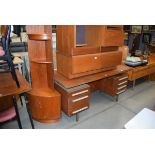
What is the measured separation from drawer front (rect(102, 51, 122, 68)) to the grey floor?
2.58 ft

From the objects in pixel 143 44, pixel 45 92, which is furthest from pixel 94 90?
pixel 143 44

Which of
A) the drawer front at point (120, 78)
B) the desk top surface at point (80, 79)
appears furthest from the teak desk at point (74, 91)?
the drawer front at point (120, 78)

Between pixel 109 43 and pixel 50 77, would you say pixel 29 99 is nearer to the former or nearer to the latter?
pixel 50 77

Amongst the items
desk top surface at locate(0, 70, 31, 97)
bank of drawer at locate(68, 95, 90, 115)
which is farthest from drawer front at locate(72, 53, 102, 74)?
desk top surface at locate(0, 70, 31, 97)

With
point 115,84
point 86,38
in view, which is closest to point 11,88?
point 86,38

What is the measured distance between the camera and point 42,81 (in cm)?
226

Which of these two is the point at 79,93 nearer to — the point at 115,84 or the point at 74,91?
the point at 74,91

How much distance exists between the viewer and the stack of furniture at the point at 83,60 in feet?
6.68

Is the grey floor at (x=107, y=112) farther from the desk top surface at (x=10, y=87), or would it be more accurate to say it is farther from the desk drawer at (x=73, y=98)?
the desk top surface at (x=10, y=87)

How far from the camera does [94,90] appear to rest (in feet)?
10.8

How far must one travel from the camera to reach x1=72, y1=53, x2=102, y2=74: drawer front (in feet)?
6.75

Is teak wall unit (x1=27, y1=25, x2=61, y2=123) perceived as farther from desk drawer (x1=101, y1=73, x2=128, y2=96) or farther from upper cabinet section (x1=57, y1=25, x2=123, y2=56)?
desk drawer (x1=101, y1=73, x2=128, y2=96)

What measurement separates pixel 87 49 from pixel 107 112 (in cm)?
115
